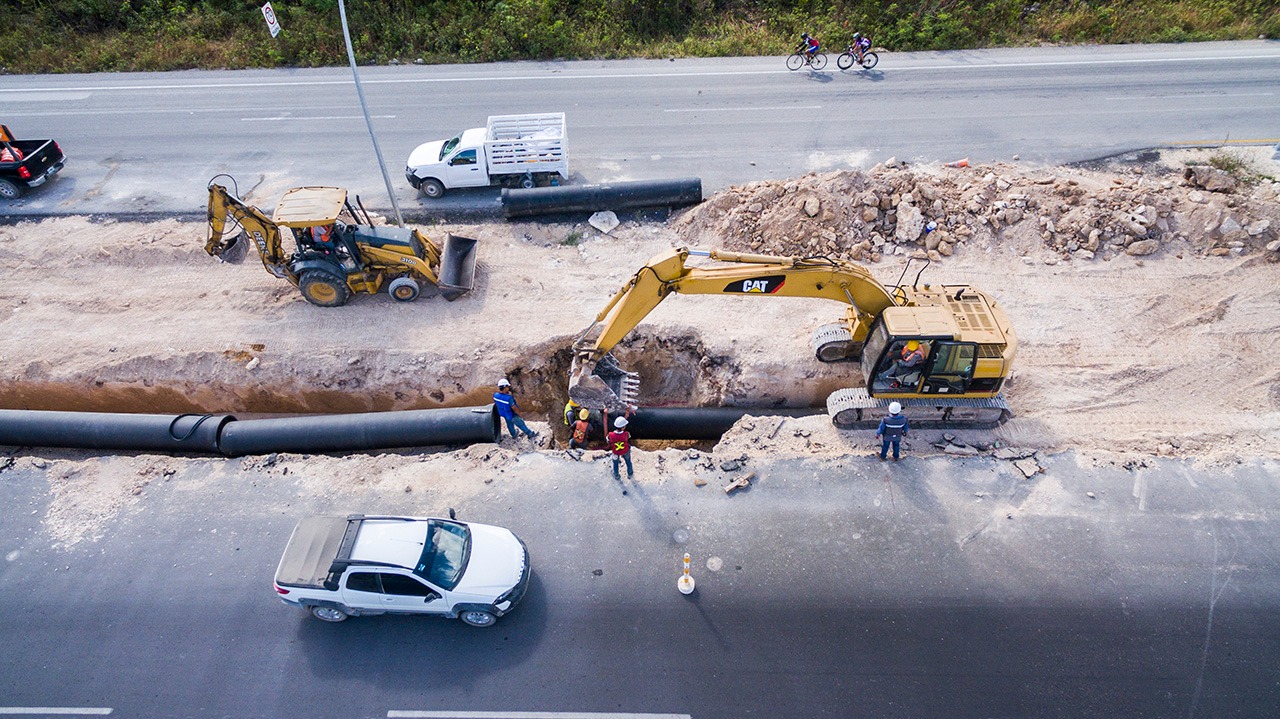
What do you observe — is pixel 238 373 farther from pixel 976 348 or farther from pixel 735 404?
pixel 976 348

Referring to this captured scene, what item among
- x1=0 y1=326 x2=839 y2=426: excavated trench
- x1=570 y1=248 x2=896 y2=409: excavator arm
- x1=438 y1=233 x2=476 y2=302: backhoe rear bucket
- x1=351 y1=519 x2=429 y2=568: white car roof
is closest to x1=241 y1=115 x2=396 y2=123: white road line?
x1=438 y1=233 x2=476 y2=302: backhoe rear bucket

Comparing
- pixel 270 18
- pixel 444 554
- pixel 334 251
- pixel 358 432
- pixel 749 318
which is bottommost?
pixel 358 432

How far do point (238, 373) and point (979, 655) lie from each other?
53.0ft

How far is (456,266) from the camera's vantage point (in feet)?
56.3

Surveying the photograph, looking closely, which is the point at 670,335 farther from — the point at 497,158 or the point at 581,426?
the point at 497,158

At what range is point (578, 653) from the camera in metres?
10.2

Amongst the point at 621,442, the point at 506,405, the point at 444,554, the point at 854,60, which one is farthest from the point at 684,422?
the point at 854,60

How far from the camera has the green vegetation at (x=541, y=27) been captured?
1067 inches

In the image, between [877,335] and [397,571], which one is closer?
[397,571]

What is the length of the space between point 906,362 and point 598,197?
982cm

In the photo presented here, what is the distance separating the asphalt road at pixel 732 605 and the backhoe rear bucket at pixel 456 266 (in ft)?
19.0

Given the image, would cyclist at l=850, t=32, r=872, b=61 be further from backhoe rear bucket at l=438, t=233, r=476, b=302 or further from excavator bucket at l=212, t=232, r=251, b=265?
excavator bucket at l=212, t=232, r=251, b=265

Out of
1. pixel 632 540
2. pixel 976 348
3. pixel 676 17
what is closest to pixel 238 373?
pixel 632 540

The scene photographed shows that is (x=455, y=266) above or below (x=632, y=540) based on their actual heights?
above
